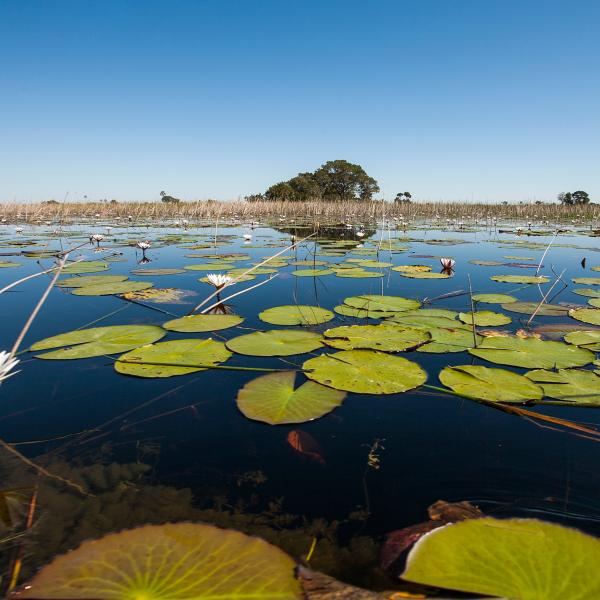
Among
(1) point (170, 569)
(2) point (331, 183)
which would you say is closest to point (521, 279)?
(1) point (170, 569)

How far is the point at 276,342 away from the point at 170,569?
1.33 meters

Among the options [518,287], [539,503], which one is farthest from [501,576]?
[518,287]

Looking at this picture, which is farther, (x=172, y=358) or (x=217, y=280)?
(x=217, y=280)

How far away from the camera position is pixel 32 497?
36.1 inches

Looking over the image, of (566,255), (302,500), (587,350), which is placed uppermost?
(566,255)

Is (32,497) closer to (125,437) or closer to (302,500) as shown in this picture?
(125,437)

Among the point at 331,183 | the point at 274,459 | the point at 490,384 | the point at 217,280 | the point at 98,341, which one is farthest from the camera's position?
the point at 331,183

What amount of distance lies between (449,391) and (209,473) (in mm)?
940

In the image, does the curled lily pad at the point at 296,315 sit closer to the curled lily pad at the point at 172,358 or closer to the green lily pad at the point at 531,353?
the curled lily pad at the point at 172,358

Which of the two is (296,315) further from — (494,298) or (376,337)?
(494,298)

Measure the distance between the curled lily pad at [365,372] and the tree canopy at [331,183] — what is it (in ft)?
126

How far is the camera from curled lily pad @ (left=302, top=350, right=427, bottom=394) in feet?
4.89

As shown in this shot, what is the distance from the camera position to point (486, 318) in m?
2.45

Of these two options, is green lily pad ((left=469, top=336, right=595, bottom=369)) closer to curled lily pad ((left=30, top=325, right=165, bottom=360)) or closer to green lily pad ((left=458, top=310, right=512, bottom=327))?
green lily pad ((left=458, top=310, right=512, bottom=327))
